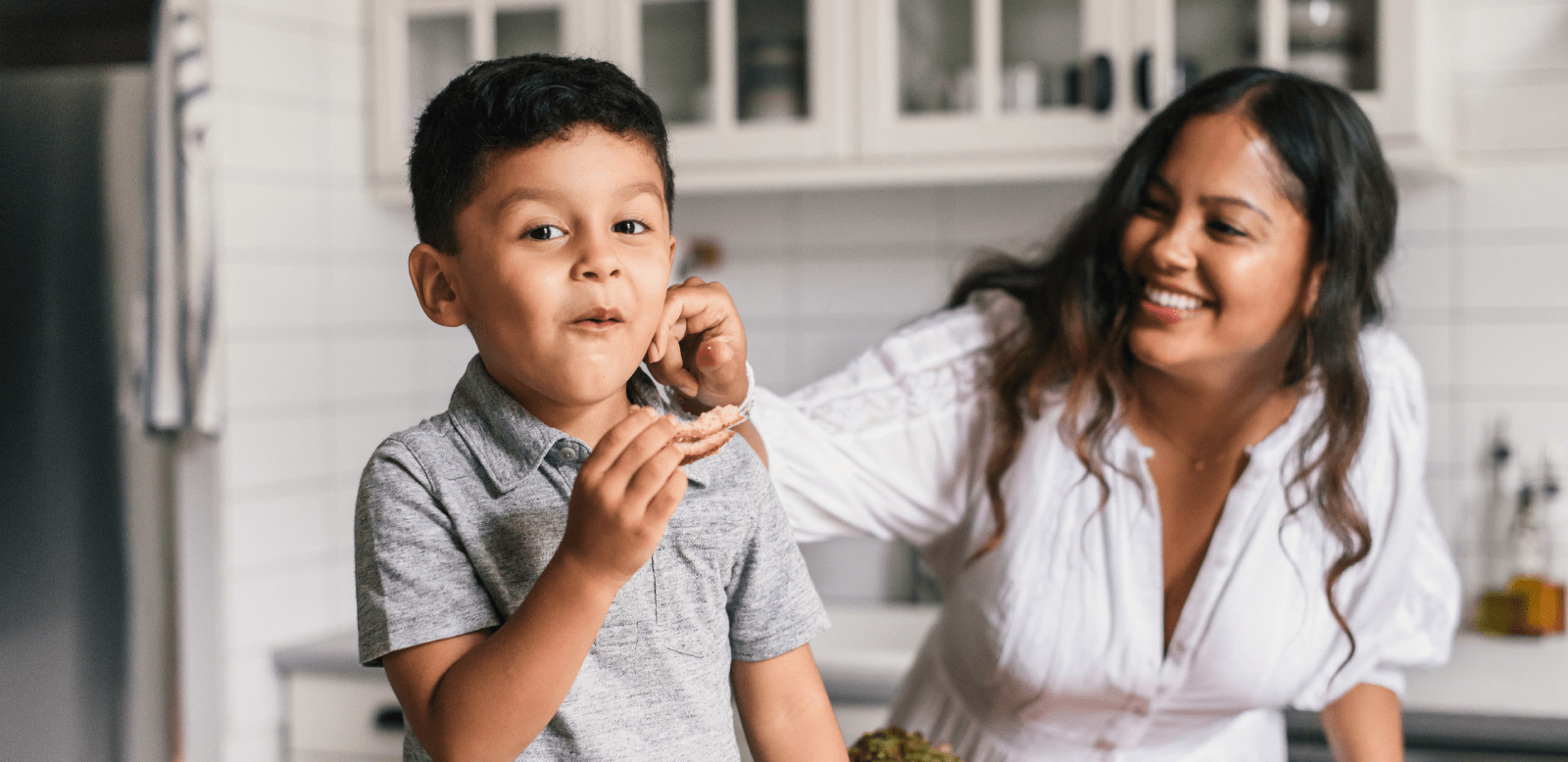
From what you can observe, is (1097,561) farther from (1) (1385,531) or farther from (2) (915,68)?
(2) (915,68)

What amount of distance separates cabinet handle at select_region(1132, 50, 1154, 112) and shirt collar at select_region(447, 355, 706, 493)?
5.01ft

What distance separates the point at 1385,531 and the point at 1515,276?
1.14 metres

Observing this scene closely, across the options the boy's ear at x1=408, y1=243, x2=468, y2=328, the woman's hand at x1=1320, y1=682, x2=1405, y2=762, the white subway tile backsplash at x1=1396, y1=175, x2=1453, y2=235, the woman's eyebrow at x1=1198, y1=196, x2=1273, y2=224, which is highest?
Answer: the white subway tile backsplash at x1=1396, y1=175, x2=1453, y2=235

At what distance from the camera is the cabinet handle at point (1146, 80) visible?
1.94 meters

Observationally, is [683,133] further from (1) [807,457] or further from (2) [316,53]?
(1) [807,457]

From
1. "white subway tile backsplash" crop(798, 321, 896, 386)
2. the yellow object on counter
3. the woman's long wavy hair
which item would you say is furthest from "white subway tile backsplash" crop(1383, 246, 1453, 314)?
the woman's long wavy hair

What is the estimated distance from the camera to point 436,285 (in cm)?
60

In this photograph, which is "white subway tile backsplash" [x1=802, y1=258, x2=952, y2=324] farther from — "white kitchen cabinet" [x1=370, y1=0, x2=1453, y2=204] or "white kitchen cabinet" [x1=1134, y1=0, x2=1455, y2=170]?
"white kitchen cabinet" [x1=1134, y1=0, x2=1455, y2=170]

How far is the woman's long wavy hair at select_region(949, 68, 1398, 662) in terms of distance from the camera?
3.59ft

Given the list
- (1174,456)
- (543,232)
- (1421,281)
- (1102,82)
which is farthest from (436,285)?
(1421,281)

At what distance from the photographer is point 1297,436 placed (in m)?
1.18

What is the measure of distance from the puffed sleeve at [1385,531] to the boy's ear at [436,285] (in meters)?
0.92

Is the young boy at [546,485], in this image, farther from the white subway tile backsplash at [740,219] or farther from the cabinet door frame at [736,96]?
the white subway tile backsplash at [740,219]

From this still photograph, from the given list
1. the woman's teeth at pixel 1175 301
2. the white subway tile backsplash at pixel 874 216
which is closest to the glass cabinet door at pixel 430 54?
the white subway tile backsplash at pixel 874 216
